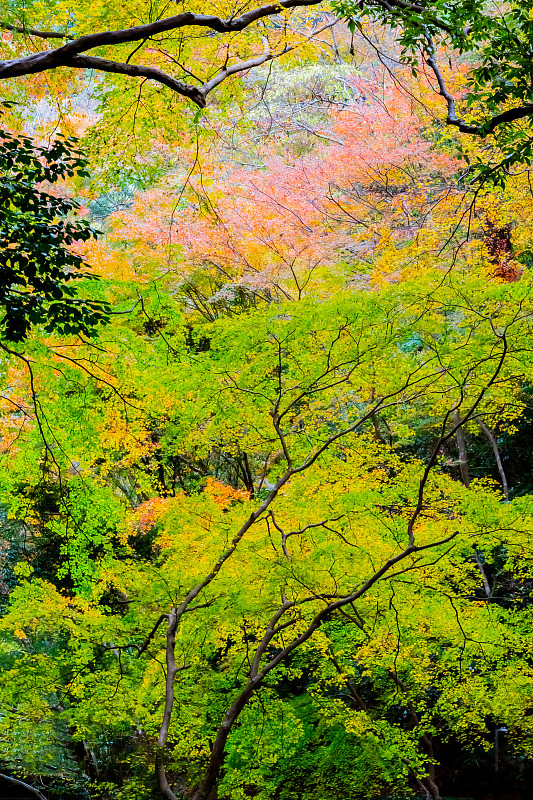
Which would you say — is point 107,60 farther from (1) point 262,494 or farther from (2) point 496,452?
(2) point 496,452

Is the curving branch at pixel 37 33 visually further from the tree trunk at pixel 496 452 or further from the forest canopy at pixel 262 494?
the tree trunk at pixel 496 452

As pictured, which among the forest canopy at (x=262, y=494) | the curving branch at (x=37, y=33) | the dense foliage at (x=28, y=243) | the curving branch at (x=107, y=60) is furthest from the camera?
the forest canopy at (x=262, y=494)

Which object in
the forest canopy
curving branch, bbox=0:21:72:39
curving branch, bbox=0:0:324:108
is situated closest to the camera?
curving branch, bbox=0:0:324:108

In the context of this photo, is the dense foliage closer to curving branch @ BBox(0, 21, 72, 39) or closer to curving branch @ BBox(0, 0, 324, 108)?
curving branch @ BBox(0, 0, 324, 108)

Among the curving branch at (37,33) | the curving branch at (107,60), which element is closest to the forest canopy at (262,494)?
the curving branch at (37,33)

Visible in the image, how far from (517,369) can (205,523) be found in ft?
12.1

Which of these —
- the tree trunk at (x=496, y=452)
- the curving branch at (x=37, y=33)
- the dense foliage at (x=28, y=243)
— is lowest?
the dense foliage at (x=28, y=243)

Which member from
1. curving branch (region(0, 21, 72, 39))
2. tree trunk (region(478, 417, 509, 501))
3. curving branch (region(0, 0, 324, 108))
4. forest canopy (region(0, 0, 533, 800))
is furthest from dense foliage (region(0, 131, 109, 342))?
tree trunk (region(478, 417, 509, 501))

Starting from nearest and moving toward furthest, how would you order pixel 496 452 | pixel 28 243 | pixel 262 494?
pixel 28 243
pixel 262 494
pixel 496 452

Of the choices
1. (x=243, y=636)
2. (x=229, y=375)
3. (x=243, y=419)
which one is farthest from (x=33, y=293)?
(x=243, y=636)

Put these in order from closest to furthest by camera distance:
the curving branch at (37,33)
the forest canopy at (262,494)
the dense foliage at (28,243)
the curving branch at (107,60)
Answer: the curving branch at (107,60) → the dense foliage at (28,243) → the curving branch at (37,33) → the forest canopy at (262,494)

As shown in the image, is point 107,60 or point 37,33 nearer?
point 107,60

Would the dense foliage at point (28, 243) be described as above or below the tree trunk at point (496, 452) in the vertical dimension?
below

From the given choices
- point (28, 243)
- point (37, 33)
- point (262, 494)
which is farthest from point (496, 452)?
point (28, 243)
